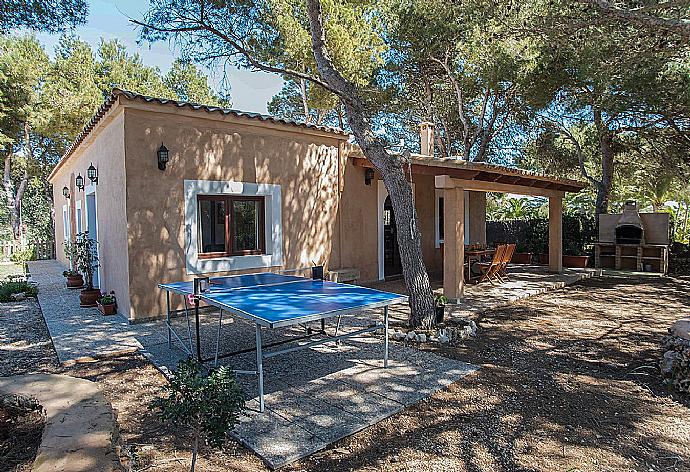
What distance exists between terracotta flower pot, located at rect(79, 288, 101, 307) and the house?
306mm

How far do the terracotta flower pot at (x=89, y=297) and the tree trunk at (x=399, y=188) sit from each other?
257 inches

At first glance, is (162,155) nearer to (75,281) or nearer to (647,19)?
(75,281)

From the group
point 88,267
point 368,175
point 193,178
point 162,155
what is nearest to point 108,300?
point 88,267

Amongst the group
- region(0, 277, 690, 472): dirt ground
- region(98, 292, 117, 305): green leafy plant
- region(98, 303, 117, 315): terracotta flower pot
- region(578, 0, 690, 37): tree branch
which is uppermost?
region(578, 0, 690, 37): tree branch

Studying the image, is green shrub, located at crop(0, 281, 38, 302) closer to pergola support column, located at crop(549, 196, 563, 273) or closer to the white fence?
the white fence

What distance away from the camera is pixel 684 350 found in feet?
15.6

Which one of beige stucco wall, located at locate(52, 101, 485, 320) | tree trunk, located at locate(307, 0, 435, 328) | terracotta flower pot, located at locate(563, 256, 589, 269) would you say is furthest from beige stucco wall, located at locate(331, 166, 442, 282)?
terracotta flower pot, located at locate(563, 256, 589, 269)

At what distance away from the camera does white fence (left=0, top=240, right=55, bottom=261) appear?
69.4 ft

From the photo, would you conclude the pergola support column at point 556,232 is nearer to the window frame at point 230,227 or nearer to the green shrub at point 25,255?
the window frame at point 230,227

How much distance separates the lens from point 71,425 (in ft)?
8.65

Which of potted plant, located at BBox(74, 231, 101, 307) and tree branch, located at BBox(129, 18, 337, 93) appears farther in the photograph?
potted plant, located at BBox(74, 231, 101, 307)

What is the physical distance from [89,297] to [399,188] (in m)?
6.92

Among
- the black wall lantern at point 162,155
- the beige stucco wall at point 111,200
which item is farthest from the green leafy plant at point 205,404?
the black wall lantern at point 162,155

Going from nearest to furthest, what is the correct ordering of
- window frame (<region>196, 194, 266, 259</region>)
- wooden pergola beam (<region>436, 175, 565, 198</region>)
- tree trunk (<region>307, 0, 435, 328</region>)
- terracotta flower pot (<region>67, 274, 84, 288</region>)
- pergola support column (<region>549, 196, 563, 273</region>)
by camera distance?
tree trunk (<region>307, 0, 435, 328</region>)
window frame (<region>196, 194, 266, 259</region>)
wooden pergola beam (<region>436, 175, 565, 198</region>)
terracotta flower pot (<region>67, 274, 84, 288</region>)
pergola support column (<region>549, 196, 563, 273</region>)
